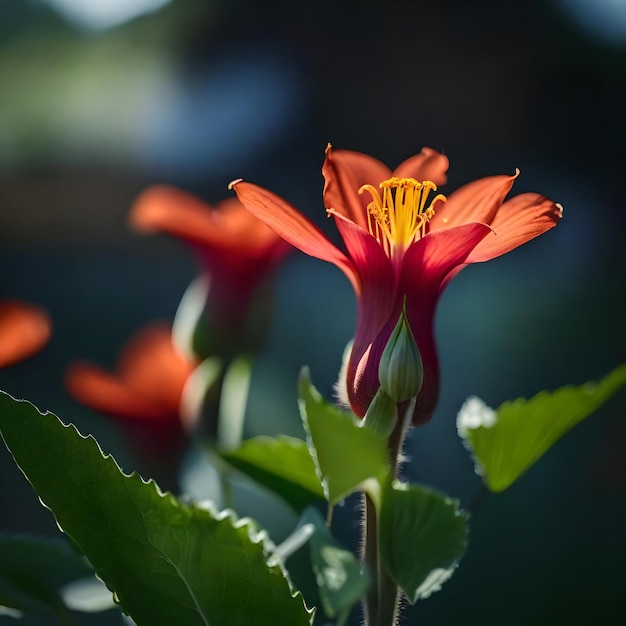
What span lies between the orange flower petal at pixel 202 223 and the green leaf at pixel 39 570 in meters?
0.18

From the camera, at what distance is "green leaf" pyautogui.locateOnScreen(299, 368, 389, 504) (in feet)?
0.78

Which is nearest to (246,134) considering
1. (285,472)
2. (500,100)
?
(500,100)

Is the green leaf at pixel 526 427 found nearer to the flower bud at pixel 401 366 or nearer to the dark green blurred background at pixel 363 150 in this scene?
the flower bud at pixel 401 366

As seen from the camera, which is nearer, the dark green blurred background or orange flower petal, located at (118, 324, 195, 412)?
orange flower petal, located at (118, 324, 195, 412)

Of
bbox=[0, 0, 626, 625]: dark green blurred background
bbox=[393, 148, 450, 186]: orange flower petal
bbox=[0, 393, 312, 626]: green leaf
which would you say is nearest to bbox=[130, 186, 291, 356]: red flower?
bbox=[393, 148, 450, 186]: orange flower petal

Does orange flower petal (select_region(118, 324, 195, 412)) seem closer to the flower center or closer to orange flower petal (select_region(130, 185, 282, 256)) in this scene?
orange flower petal (select_region(130, 185, 282, 256))

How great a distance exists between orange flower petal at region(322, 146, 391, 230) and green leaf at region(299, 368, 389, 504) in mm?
106

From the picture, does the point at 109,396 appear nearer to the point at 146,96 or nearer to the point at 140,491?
the point at 140,491

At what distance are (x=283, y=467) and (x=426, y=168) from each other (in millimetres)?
129

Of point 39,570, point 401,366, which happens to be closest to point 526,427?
point 401,366

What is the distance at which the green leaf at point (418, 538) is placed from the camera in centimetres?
27

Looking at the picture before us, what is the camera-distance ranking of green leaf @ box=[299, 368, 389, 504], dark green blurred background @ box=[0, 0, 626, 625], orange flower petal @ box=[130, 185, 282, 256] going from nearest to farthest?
green leaf @ box=[299, 368, 389, 504] → orange flower petal @ box=[130, 185, 282, 256] → dark green blurred background @ box=[0, 0, 626, 625]

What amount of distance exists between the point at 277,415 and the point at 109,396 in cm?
63

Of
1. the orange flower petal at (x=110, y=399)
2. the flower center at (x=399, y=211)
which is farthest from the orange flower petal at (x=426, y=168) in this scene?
the orange flower petal at (x=110, y=399)
